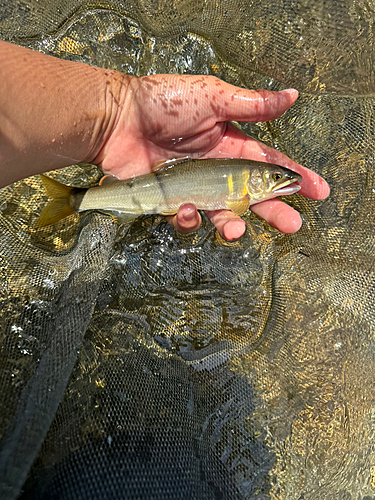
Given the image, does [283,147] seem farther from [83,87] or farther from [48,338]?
[48,338]

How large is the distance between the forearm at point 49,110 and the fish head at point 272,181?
1306 mm

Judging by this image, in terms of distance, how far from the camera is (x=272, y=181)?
2570 mm

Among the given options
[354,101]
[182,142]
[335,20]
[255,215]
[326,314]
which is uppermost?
[335,20]

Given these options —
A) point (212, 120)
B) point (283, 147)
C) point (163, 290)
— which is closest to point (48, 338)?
point (163, 290)

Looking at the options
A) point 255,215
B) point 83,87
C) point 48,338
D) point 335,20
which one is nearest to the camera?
point 48,338

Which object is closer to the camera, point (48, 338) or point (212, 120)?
point (48, 338)

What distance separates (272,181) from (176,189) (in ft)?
2.60

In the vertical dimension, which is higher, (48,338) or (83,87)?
(83,87)

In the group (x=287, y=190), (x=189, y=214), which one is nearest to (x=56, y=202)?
(x=189, y=214)

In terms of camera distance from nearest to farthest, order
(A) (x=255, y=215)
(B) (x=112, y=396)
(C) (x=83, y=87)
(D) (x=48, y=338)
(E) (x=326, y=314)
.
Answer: (B) (x=112, y=396) → (D) (x=48, y=338) → (C) (x=83, y=87) → (E) (x=326, y=314) → (A) (x=255, y=215)

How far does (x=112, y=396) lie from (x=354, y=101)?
10.0ft

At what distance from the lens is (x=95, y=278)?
241cm

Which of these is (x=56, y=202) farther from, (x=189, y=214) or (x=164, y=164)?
(x=189, y=214)

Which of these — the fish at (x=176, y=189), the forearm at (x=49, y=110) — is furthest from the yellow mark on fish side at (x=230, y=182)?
the forearm at (x=49, y=110)
